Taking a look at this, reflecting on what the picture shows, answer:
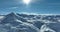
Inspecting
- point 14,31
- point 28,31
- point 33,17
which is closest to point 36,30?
point 28,31

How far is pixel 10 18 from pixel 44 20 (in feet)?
65.6

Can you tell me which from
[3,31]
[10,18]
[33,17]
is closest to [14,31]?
[3,31]

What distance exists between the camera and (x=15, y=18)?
95062 mm

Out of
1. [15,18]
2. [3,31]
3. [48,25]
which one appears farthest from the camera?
[15,18]

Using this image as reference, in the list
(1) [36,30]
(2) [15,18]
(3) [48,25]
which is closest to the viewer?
(1) [36,30]

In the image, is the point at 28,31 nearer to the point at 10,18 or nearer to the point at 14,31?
the point at 14,31

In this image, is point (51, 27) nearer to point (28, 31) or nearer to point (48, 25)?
point (48, 25)

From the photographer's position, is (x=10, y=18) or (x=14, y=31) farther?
(x=10, y=18)

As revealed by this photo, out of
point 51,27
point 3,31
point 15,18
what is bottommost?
point 3,31

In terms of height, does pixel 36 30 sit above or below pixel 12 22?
below

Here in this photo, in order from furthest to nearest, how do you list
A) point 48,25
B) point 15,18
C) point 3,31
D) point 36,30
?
1. point 15,18
2. point 48,25
3. point 36,30
4. point 3,31

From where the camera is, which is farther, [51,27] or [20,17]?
[20,17]

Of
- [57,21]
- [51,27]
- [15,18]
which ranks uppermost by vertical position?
[15,18]

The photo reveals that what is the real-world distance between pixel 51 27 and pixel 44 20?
51.0 feet
